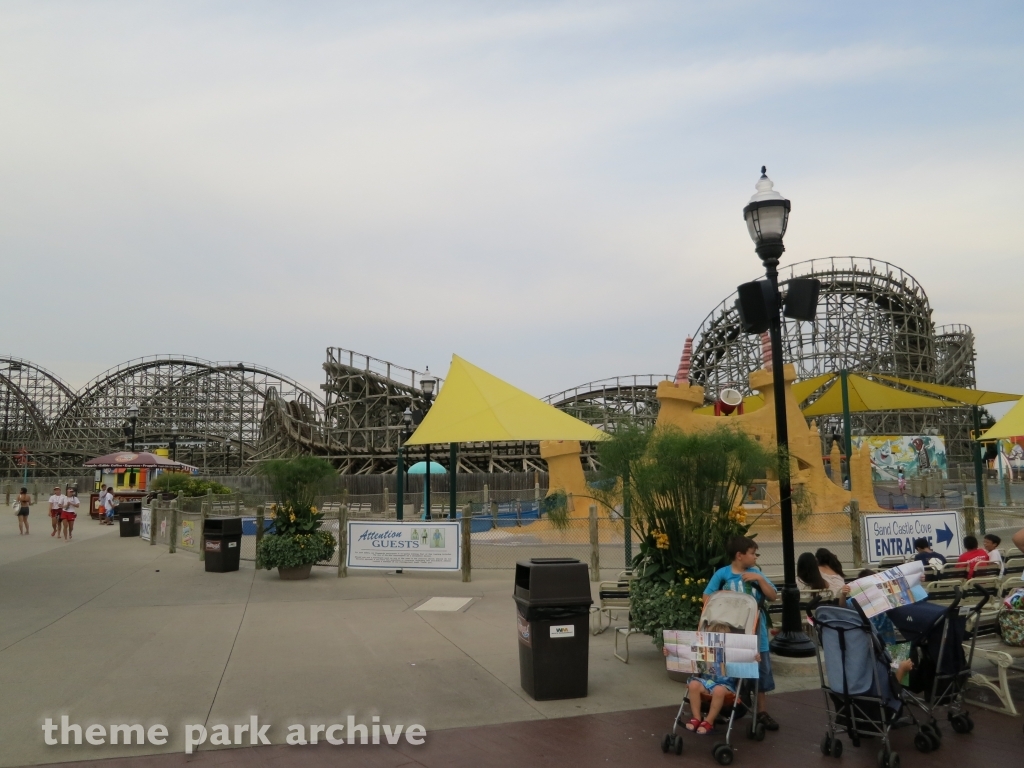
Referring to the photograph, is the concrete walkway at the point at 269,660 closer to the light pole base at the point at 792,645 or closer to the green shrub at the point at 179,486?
the light pole base at the point at 792,645

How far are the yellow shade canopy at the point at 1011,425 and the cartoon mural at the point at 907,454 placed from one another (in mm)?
23354

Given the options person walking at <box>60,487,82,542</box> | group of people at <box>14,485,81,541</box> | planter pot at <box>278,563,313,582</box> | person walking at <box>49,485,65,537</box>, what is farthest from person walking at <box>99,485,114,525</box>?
planter pot at <box>278,563,313,582</box>

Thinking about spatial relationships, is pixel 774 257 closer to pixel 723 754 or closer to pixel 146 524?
pixel 723 754

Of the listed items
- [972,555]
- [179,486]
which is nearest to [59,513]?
[179,486]

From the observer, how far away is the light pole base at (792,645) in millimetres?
6281

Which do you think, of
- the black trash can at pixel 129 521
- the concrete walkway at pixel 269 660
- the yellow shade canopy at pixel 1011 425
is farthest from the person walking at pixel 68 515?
the yellow shade canopy at pixel 1011 425

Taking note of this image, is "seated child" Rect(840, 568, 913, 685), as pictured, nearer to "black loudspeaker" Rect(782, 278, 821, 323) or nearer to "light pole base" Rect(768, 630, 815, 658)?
"light pole base" Rect(768, 630, 815, 658)

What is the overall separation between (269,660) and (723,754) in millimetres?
4222

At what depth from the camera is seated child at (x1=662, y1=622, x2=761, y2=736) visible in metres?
4.56

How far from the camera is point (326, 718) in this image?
5113mm

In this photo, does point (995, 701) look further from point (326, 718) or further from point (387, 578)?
point (387, 578)

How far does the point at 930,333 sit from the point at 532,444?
2370cm

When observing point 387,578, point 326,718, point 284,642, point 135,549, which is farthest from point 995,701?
point 135,549

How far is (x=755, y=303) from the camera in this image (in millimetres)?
7035
